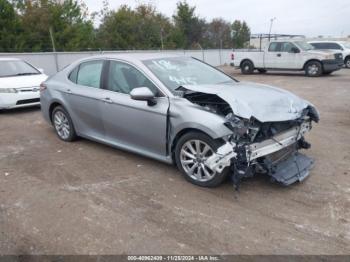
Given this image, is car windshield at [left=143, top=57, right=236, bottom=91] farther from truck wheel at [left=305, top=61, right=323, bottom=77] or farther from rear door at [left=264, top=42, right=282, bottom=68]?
rear door at [left=264, top=42, right=282, bottom=68]

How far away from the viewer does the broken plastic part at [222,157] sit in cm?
379

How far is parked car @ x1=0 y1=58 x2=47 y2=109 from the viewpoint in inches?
346

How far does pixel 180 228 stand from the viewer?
346cm

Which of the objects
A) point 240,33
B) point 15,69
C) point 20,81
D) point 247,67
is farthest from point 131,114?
point 240,33

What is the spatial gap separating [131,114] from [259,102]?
1736 millimetres

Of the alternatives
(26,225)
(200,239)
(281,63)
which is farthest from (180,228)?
(281,63)

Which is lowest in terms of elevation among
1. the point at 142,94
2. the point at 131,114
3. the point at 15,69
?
the point at 131,114

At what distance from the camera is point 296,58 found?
1738cm

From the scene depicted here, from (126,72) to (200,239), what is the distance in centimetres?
275

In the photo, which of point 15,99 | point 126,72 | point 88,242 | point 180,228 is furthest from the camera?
point 15,99

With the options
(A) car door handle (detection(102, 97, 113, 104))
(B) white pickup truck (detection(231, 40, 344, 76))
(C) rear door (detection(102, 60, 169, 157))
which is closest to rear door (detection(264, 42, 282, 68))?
(B) white pickup truck (detection(231, 40, 344, 76))

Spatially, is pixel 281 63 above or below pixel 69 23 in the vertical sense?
below

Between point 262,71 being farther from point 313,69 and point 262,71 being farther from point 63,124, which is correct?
point 63,124

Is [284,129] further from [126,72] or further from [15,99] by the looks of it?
[15,99]
